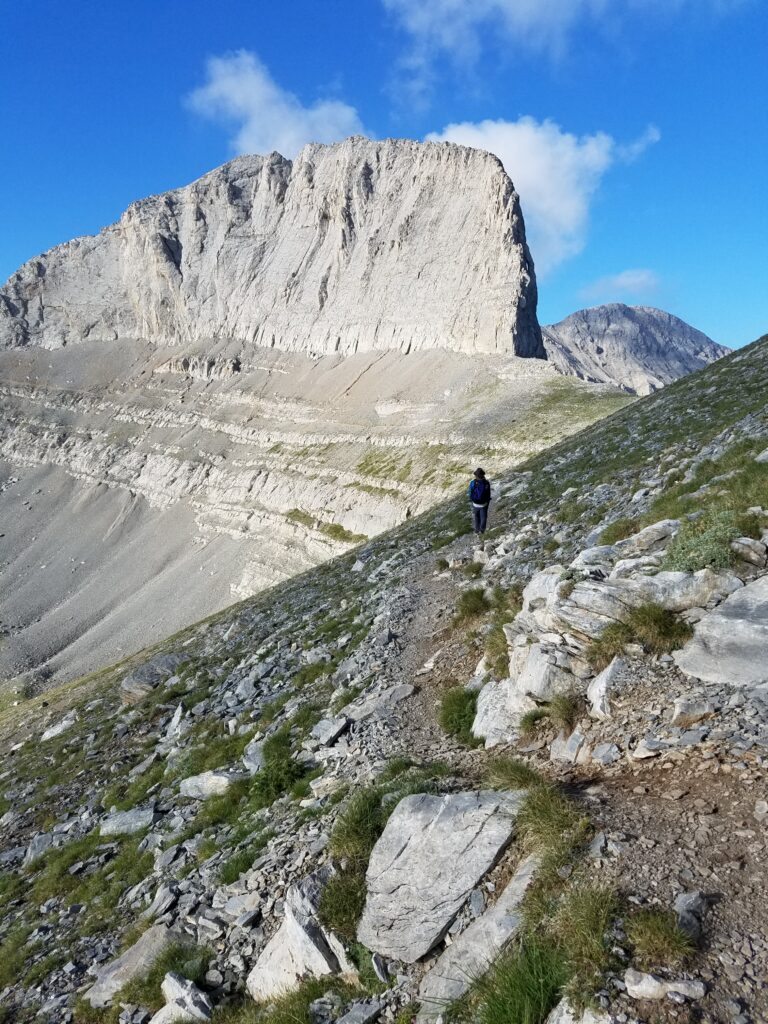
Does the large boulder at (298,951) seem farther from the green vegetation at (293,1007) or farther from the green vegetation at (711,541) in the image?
the green vegetation at (711,541)

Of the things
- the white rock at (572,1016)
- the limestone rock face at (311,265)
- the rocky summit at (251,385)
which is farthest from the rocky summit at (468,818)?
the limestone rock face at (311,265)

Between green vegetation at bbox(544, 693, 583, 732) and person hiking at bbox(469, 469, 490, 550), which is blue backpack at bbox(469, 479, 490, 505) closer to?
person hiking at bbox(469, 469, 490, 550)

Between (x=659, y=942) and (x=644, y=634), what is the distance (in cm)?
465

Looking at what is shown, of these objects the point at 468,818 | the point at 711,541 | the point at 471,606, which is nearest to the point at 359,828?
the point at 468,818

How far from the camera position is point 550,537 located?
56.5ft

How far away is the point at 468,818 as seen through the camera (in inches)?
277

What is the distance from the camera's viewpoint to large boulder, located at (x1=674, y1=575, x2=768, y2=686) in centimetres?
765

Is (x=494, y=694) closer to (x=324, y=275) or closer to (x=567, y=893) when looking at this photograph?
(x=567, y=893)

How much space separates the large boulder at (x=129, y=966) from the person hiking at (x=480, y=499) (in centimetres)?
1376

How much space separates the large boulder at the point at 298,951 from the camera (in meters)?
6.91

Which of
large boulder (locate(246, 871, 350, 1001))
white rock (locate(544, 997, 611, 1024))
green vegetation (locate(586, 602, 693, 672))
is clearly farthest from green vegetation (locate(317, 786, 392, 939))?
green vegetation (locate(586, 602, 693, 672))

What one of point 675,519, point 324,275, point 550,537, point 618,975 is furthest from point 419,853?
point 324,275

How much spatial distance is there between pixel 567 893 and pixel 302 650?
1359 centimetres

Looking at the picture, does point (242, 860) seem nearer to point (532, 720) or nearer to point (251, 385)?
point (532, 720)
